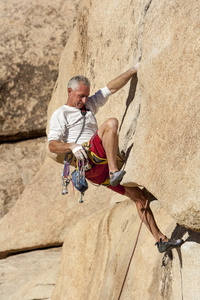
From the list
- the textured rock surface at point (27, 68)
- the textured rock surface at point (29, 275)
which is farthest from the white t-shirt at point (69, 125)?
the textured rock surface at point (27, 68)

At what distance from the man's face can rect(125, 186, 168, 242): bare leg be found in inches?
38.2

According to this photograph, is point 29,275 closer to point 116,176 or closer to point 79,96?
point 79,96

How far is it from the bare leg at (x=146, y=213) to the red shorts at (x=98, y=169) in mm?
97

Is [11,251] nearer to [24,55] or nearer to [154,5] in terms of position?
[24,55]

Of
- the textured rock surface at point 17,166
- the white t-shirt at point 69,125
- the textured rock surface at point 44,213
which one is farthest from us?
the textured rock surface at point 17,166

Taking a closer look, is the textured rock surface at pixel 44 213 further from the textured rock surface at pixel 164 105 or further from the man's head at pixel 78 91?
the man's head at pixel 78 91

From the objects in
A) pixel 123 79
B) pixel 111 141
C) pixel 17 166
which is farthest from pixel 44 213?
pixel 111 141

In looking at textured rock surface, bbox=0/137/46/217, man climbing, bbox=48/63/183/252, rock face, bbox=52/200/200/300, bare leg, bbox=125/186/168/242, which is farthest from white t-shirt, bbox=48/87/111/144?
textured rock surface, bbox=0/137/46/217

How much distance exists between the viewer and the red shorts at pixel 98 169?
14.7ft

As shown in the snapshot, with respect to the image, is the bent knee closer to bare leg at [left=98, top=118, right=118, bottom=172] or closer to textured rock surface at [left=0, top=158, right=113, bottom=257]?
bare leg at [left=98, top=118, right=118, bottom=172]

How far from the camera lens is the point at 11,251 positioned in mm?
8266

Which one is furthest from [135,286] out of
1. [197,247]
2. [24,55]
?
[24,55]

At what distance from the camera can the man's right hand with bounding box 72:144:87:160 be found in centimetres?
441

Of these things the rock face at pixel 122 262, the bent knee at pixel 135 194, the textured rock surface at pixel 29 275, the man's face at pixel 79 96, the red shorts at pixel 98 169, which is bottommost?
the textured rock surface at pixel 29 275
